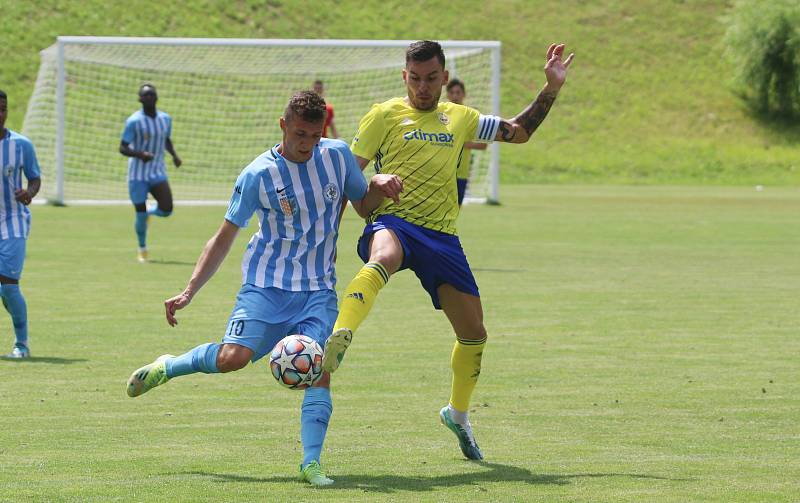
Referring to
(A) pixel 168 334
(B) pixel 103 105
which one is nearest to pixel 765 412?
(A) pixel 168 334

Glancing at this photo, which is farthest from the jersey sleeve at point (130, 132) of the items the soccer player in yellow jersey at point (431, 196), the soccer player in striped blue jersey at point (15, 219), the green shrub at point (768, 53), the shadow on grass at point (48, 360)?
the green shrub at point (768, 53)

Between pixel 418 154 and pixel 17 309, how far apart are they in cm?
439

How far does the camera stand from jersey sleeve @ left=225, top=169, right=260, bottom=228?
6695mm

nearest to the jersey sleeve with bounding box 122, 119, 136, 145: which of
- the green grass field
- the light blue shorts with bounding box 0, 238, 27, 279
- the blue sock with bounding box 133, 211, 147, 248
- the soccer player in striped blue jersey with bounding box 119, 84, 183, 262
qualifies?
the soccer player in striped blue jersey with bounding box 119, 84, 183, 262

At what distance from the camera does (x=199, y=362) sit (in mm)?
6746

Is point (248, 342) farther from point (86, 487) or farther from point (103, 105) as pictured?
point (103, 105)

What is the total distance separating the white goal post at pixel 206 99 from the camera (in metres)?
37.0

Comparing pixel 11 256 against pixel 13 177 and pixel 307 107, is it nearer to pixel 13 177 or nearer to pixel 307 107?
pixel 13 177

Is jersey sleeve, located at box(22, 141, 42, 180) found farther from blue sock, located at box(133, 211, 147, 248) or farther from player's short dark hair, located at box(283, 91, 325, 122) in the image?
blue sock, located at box(133, 211, 147, 248)

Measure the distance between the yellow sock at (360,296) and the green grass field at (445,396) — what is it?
73 centimetres

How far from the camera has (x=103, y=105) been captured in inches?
1869

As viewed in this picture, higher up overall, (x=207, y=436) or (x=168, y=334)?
(x=207, y=436)

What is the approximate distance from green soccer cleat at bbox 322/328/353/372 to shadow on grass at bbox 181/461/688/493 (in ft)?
1.82

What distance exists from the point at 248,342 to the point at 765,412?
11.6 ft
